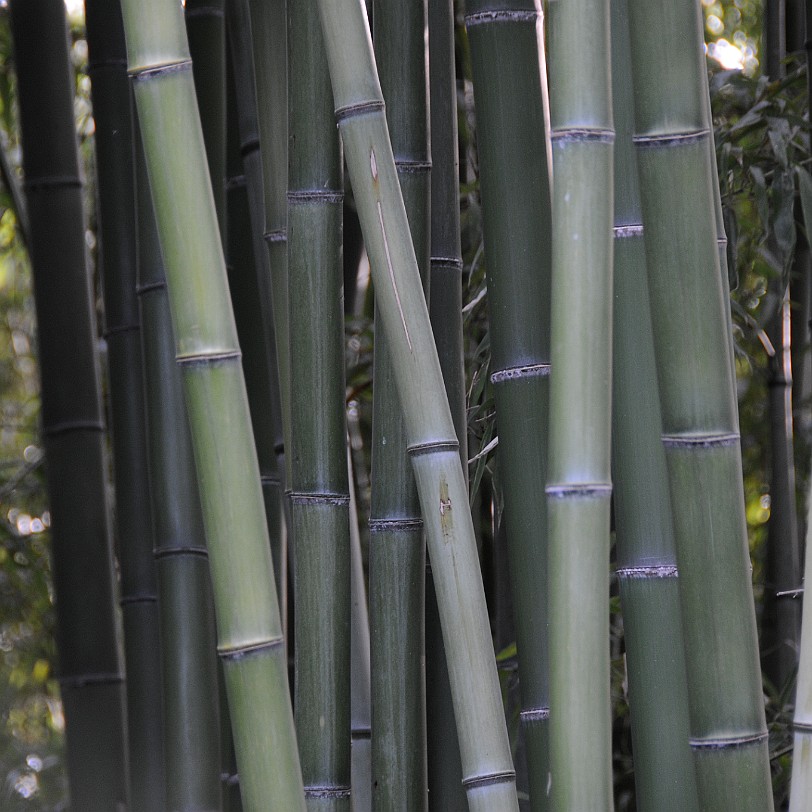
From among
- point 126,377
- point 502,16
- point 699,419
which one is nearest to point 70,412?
point 126,377

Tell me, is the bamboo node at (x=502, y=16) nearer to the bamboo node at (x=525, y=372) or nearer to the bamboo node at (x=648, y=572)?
the bamboo node at (x=525, y=372)

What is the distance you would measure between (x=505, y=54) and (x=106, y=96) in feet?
2.12

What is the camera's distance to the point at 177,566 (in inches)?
41.0

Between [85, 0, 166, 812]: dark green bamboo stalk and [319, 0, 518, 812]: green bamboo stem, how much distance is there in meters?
0.69

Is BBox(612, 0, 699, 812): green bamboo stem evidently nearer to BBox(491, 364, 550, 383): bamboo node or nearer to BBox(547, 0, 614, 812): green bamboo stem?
BBox(491, 364, 550, 383): bamboo node

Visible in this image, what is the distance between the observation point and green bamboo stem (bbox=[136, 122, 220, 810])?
3.23 feet

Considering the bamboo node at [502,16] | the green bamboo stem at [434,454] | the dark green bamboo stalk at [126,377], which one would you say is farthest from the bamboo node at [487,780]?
the dark green bamboo stalk at [126,377]

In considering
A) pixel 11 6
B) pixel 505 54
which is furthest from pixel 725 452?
pixel 11 6

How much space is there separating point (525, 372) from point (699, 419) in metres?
0.16

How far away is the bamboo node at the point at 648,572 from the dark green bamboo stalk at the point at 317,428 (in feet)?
0.64

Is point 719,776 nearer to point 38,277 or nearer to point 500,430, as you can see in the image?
point 500,430

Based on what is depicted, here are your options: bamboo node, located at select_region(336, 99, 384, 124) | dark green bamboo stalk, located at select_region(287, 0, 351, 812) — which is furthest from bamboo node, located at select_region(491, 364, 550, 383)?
bamboo node, located at select_region(336, 99, 384, 124)

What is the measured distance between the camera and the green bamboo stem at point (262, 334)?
114 centimetres

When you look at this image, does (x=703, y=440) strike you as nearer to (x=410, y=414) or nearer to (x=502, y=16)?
(x=410, y=414)
